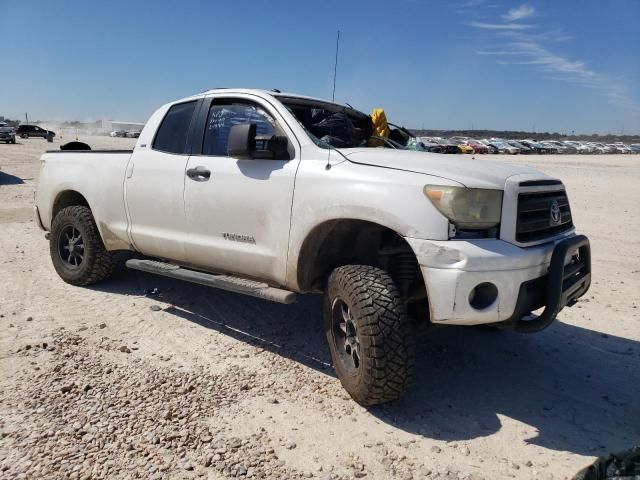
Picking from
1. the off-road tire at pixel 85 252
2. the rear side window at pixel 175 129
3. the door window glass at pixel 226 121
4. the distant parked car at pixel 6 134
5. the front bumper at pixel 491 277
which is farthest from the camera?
the distant parked car at pixel 6 134

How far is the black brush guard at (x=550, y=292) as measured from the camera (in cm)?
302

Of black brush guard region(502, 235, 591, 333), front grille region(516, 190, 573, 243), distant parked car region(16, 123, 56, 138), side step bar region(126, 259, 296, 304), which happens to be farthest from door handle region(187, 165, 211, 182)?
distant parked car region(16, 123, 56, 138)

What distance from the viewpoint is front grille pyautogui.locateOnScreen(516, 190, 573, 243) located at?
3.11m

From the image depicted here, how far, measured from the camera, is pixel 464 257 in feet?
9.31

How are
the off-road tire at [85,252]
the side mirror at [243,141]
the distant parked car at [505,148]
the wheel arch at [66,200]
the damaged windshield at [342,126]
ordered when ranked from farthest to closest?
1. the distant parked car at [505,148]
2. the wheel arch at [66,200]
3. the off-road tire at [85,252]
4. the damaged windshield at [342,126]
5. the side mirror at [243,141]

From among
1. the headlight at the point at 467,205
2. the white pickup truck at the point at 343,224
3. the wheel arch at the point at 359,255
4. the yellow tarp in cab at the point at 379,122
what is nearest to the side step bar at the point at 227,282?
the white pickup truck at the point at 343,224

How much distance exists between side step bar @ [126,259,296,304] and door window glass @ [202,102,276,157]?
39.4 inches

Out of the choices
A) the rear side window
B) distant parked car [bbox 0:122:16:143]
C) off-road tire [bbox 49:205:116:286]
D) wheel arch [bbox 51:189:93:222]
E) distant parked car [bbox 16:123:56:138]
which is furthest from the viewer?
distant parked car [bbox 16:123:56:138]

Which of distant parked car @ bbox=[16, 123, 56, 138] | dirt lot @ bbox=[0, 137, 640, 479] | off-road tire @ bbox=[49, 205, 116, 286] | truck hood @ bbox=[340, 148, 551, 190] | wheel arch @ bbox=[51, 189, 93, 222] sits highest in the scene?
truck hood @ bbox=[340, 148, 551, 190]

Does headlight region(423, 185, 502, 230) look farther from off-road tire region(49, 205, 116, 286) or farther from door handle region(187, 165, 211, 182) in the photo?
off-road tire region(49, 205, 116, 286)

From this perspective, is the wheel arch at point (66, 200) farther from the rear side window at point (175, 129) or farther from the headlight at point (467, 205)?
the headlight at point (467, 205)

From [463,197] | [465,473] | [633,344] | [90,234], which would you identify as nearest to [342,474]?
[465,473]

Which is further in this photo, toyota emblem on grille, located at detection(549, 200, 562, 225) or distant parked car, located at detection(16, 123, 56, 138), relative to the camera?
distant parked car, located at detection(16, 123, 56, 138)

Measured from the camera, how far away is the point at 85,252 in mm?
5352
